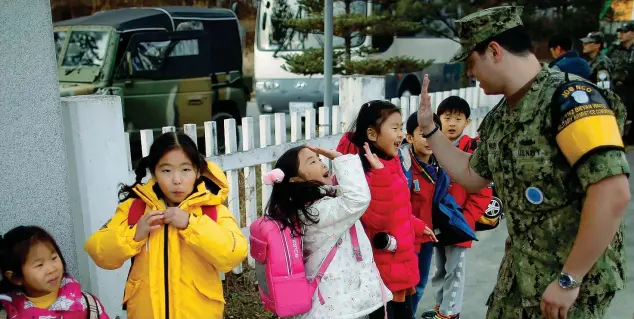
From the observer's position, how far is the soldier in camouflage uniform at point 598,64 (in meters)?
7.87

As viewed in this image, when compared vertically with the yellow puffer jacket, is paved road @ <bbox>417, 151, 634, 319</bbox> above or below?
below

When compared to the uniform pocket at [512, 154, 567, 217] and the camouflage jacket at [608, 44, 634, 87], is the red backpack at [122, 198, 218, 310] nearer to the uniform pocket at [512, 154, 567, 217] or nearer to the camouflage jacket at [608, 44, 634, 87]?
the uniform pocket at [512, 154, 567, 217]

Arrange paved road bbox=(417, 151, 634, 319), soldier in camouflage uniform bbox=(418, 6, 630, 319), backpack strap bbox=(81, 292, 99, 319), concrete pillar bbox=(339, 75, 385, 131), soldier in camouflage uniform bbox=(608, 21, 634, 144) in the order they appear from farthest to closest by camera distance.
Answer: soldier in camouflage uniform bbox=(608, 21, 634, 144)
concrete pillar bbox=(339, 75, 385, 131)
paved road bbox=(417, 151, 634, 319)
backpack strap bbox=(81, 292, 99, 319)
soldier in camouflage uniform bbox=(418, 6, 630, 319)

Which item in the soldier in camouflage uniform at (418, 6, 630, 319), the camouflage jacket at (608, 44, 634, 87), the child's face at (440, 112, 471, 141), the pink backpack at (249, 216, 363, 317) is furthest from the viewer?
the camouflage jacket at (608, 44, 634, 87)

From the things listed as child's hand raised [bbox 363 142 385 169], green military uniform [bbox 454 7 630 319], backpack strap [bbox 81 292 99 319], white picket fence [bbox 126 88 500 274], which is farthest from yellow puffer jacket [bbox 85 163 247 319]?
white picket fence [bbox 126 88 500 274]

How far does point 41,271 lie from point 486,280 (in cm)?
318

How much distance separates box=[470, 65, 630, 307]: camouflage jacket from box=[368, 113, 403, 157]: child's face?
870 millimetres

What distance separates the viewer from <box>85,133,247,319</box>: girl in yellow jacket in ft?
7.38

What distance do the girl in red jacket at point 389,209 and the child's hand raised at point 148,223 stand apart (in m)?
0.99

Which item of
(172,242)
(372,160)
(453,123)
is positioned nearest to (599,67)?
(453,123)

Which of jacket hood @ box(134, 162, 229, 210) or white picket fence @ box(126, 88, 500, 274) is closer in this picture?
jacket hood @ box(134, 162, 229, 210)

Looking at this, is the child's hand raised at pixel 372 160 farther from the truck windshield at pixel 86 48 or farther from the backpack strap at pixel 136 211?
the truck windshield at pixel 86 48

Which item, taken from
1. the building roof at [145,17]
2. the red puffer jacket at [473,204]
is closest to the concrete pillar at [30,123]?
the red puffer jacket at [473,204]

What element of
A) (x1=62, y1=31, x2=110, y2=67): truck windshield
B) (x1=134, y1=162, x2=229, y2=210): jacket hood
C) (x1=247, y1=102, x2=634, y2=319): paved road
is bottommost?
(x1=247, y1=102, x2=634, y2=319): paved road
